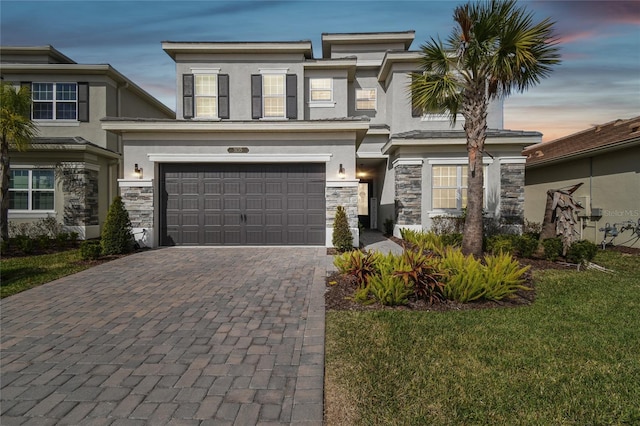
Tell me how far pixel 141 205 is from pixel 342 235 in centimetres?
714

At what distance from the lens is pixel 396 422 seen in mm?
2658

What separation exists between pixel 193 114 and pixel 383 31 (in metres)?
10.8

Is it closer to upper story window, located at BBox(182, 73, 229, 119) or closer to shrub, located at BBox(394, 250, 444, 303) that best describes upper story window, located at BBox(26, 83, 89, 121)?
upper story window, located at BBox(182, 73, 229, 119)

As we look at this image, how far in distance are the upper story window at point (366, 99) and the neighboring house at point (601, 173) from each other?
872 centimetres

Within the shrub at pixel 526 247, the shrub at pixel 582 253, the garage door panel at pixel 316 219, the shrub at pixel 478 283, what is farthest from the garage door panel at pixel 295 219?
the shrub at pixel 582 253

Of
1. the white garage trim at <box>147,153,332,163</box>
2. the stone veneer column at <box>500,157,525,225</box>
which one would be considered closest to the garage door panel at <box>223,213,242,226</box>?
the white garage trim at <box>147,153,332,163</box>

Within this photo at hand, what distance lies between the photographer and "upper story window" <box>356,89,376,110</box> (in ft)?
58.1

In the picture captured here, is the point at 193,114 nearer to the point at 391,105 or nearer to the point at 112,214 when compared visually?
the point at 112,214

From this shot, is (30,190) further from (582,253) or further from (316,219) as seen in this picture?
(582,253)

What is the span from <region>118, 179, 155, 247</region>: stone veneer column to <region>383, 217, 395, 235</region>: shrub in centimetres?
1006

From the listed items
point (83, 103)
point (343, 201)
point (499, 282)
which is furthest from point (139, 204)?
point (499, 282)

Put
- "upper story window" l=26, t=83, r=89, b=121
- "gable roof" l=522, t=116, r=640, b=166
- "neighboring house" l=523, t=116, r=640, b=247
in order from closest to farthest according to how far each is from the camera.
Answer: "neighboring house" l=523, t=116, r=640, b=247, "gable roof" l=522, t=116, r=640, b=166, "upper story window" l=26, t=83, r=89, b=121

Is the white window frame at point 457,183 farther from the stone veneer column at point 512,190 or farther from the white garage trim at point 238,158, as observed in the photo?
the white garage trim at point 238,158

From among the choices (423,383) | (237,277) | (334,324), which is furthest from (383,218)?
(423,383)
